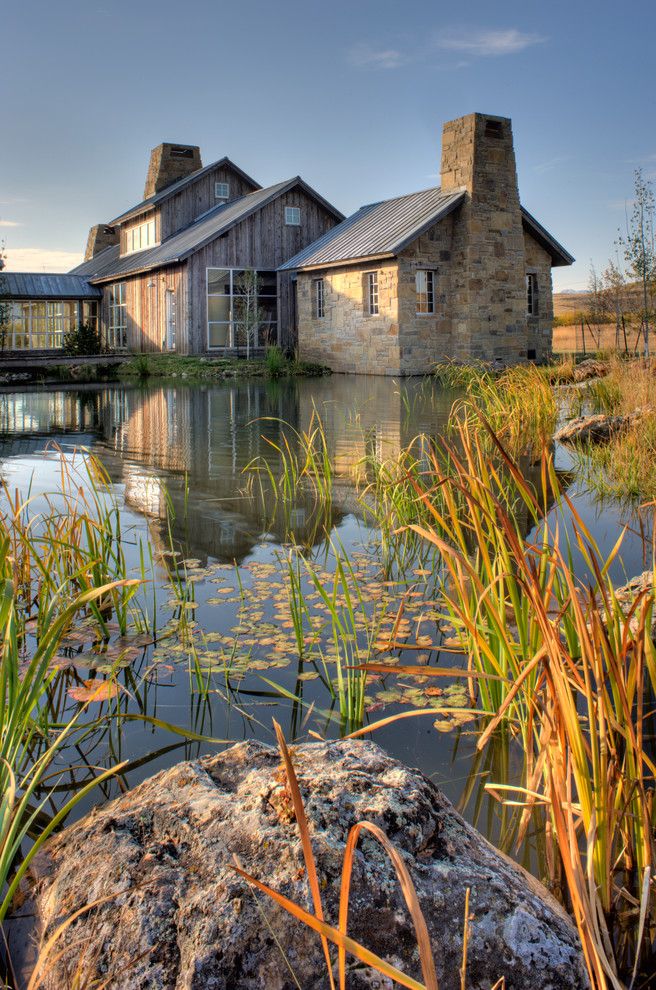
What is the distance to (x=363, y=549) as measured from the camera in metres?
5.52

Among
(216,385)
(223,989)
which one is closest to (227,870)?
(223,989)

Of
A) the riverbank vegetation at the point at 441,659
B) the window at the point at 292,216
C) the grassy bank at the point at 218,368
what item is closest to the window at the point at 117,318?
the grassy bank at the point at 218,368

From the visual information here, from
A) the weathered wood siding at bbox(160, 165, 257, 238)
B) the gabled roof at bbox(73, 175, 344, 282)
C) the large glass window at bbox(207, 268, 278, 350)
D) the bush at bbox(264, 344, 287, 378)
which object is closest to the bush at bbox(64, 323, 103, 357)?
the gabled roof at bbox(73, 175, 344, 282)

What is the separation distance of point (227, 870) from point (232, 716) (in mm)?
1581

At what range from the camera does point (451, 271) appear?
24.0 m

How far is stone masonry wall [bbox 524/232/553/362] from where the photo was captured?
26.6 metres

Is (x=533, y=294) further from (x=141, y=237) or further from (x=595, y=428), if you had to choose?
(x=595, y=428)

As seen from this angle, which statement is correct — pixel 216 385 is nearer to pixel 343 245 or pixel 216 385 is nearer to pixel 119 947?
pixel 343 245

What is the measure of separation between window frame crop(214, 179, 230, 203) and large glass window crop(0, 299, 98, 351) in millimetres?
7289

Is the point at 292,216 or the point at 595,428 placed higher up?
the point at 292,216

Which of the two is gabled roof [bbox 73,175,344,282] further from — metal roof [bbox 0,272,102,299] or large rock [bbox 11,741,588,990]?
large rock [bbox 11,741,588,990]

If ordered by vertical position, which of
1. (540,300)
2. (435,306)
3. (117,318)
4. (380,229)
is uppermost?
(380,229)

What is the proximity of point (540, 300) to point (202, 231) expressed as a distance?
11057 mm

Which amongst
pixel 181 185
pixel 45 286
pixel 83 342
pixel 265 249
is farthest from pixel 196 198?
pixel 45 286
